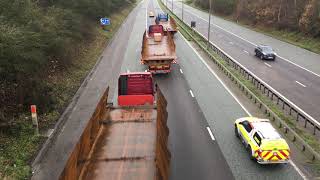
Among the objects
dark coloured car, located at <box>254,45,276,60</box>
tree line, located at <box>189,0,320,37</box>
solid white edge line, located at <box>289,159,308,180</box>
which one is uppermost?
tree line, located at <box>189,0,320,37</box>

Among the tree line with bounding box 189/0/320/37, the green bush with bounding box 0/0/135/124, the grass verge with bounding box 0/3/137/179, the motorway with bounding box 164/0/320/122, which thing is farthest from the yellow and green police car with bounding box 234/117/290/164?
the tree line with bounding box 189/0/320/37

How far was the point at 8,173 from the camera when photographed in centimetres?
1545

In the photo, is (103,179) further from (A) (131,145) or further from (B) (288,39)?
(B) (288,39)

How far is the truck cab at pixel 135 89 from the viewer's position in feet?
67.1

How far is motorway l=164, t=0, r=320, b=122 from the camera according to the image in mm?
28172

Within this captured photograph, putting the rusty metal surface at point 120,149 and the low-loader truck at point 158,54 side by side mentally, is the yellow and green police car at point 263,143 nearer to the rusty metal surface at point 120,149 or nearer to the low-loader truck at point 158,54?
the rusty metal surface at point 120,149

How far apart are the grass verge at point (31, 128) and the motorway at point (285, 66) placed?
15644mm

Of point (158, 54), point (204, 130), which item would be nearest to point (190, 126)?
point (204, 130)

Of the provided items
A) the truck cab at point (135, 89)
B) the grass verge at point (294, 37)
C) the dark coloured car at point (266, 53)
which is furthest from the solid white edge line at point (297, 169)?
the grass verge at point (294, 37)

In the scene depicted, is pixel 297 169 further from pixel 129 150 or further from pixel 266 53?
pixel 266 53

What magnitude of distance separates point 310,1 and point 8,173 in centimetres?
5448

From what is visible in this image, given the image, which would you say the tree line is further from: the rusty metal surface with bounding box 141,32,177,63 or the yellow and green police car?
the yellow and green police car

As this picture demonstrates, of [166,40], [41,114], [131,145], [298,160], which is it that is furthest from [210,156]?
[166,40]

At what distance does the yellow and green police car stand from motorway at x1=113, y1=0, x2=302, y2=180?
1.50 feet
